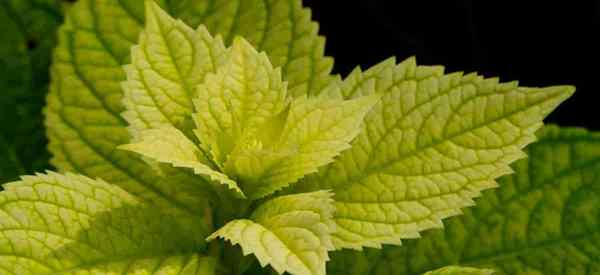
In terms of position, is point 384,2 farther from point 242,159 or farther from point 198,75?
point 242,159

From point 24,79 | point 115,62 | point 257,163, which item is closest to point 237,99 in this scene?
point 257,163

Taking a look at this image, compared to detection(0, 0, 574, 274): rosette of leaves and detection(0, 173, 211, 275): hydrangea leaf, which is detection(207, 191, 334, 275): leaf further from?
detection(0, 173, 211, 275): hydrangea leaf

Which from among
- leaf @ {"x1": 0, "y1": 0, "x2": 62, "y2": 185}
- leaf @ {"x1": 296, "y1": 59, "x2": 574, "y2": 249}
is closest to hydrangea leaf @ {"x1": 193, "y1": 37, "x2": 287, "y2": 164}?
leaf @ {"x1": 296, "y1": 59, "x2": 574, "y2": 249}

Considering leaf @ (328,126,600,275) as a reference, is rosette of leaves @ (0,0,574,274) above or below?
above

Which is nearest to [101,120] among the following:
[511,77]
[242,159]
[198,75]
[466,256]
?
[198,75]

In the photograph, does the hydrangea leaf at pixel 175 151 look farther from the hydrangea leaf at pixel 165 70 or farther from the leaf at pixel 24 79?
the leaf at pixel 24 79

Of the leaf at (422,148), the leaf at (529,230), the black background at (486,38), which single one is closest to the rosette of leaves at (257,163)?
the leaf at (422,148)

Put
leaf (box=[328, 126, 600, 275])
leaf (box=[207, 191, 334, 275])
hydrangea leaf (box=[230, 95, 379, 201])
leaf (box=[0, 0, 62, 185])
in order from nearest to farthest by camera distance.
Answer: leaf (box=[207, 191, 334, 275]) < hydrangea leaf (box=[230, 95, 379, 201]) < leaf (box=[328, 126, 600, 275]) < leaf (box=[0, 0, 62, 185])
